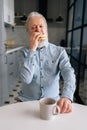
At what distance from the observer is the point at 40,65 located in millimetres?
1495

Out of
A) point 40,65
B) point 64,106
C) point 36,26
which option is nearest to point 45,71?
point 40,65

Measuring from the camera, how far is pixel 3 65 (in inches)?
124

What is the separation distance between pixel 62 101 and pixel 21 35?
5.64m

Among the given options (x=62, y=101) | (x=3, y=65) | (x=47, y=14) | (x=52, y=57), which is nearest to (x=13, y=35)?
(x=47, y=14)

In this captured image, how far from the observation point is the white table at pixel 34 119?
0.91 metres

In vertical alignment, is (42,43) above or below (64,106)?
above

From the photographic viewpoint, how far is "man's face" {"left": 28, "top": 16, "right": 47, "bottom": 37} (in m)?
1.41

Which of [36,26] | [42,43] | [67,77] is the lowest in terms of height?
[67,77]

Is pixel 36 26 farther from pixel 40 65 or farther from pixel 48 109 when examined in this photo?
pixel 48 109

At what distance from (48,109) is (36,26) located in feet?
2.29

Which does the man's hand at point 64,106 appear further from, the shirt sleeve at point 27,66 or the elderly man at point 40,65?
the shirt sleeve at point 27,66

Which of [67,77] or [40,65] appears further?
[40,65]

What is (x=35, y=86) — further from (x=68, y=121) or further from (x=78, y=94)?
(x=78, y=94)

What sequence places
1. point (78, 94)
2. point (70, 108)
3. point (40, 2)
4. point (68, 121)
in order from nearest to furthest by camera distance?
1. point (68, 121)
2. point (70, 108)
3. point (78, 94)
4. point (40, 2)
